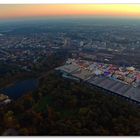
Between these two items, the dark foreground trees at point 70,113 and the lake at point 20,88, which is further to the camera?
the lake at point 20,88

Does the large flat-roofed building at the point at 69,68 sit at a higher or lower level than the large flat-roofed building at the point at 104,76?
higher

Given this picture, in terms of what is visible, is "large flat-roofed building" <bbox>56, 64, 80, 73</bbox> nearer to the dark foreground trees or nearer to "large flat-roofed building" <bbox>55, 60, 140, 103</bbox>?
"large flat-roofed building" <bbox>55, 60, 140, 103</bbox>

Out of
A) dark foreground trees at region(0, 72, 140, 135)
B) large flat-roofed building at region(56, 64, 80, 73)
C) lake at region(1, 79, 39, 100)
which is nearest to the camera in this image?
dark foreground trees at region(0, 72, 140, 135)

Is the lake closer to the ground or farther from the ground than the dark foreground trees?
farther from the ground

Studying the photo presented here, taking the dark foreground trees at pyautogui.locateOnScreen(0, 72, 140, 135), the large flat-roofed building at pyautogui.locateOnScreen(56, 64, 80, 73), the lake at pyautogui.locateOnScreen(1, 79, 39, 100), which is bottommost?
the dark foreground trees at pyautogui.locateOnScreen(0, 72, 140, 135)

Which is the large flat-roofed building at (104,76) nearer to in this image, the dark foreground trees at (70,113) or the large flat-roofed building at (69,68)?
the large flat-roofed building at (69,68)

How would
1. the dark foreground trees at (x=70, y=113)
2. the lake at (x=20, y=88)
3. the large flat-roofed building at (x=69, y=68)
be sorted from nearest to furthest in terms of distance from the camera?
the dark foreground trees at (x=70, y=113), the lake at (x=20, y=88), the large flat-roofed building at (x=69, y=68)

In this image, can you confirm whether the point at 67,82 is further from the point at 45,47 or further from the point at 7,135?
the point at 7,135
